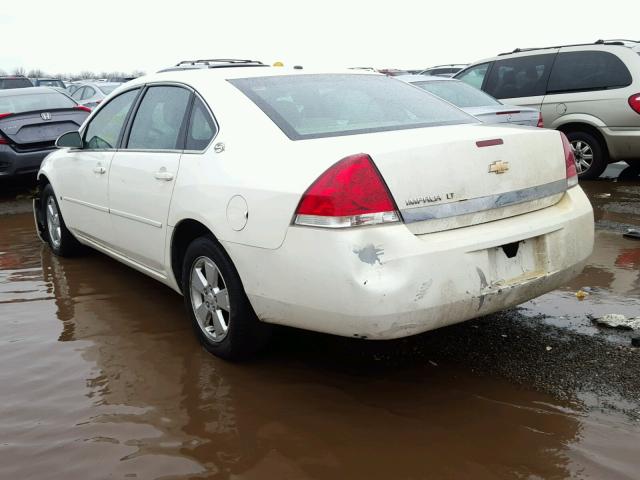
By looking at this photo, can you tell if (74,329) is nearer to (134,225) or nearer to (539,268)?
(134,225)

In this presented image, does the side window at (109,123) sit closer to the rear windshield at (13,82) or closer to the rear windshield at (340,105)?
the rear windshield at (340,105)

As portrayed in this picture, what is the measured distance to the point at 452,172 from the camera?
9.86ft

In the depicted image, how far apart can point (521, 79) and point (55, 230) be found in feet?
23.3

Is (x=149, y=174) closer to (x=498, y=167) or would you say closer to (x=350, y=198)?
(x=350, y=198)

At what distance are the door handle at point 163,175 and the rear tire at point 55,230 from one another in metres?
2.21

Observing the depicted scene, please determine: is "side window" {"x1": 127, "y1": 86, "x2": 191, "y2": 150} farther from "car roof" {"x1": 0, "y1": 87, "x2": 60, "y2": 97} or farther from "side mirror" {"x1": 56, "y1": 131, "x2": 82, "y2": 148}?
"car roof" {"x1": 0, "y1": 87, "x2": 60, "y2": 97}

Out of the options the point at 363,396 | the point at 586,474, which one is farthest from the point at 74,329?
the point at 586,474

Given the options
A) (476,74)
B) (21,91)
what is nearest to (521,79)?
(476,74)

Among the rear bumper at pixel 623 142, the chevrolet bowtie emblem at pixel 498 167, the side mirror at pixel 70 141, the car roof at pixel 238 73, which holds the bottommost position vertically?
the rear bumper at pixel 623 142

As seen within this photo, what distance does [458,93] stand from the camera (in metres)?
9.05

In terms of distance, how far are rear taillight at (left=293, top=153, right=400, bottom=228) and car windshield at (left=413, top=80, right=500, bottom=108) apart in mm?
6281

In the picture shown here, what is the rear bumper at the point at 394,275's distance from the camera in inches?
110

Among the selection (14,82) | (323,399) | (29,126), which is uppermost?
(14,82)

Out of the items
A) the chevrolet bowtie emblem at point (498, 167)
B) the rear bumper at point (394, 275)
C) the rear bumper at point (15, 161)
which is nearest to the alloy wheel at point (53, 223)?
the rear bumper at point (15, 161)
